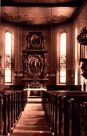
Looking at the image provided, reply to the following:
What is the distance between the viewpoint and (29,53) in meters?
21.0

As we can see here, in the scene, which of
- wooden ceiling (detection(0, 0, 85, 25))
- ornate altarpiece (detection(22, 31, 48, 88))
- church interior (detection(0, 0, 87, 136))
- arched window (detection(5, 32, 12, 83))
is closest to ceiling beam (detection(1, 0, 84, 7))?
wooden ceiling (detection(0, 0, 85, 25))

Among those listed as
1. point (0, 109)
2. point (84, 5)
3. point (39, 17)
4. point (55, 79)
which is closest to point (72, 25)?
point (39, 17)

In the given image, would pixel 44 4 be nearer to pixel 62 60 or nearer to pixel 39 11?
pixel 39 11

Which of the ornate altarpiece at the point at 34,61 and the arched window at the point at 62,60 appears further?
the arched window at the point at 62,60

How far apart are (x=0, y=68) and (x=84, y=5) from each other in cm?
723

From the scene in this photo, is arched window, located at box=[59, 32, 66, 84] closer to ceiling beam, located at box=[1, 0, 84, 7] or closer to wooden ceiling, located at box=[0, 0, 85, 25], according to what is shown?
wooden ceiling, located at box=[0, 0, 85, 25]

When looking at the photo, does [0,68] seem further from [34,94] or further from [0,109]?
[0,109]

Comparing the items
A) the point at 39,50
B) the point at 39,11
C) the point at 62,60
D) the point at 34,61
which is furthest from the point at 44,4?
the point at 62,60

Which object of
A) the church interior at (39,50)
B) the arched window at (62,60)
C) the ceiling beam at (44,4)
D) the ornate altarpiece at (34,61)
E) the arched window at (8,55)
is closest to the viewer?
the ceiling beam at (44,4)

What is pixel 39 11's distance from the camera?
18.6m

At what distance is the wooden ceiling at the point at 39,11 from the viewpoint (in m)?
16.2

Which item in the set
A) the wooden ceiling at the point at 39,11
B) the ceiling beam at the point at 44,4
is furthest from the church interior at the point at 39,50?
the ceiling beam at the point at 44,4

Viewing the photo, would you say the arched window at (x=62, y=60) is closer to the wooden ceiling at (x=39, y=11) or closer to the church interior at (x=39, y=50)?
the church interior at (x=39, y=50)

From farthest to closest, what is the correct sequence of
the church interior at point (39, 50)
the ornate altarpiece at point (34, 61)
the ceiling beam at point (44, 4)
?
the ornate altarpiece at point (34, 61)
the church interior at point (39, 50)
the ceiling beam at point (44, 4)
